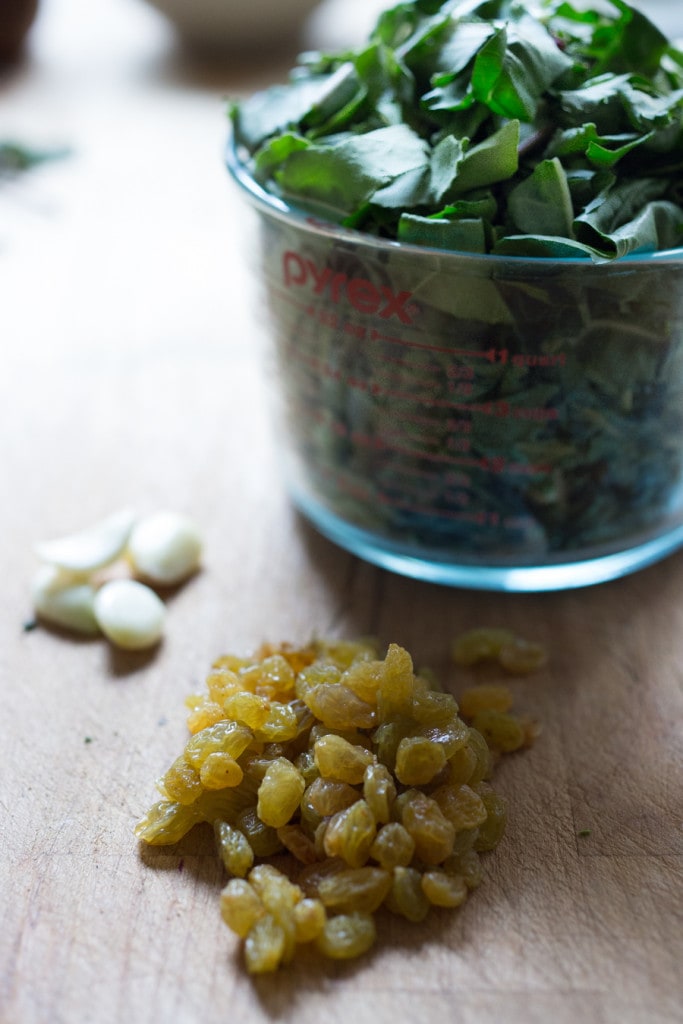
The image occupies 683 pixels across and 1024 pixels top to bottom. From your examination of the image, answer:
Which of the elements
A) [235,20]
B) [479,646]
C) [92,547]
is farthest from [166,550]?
[235,20]

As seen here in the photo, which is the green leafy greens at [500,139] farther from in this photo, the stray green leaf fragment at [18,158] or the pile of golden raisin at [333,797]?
the stray green leaf fragment at [18,158]

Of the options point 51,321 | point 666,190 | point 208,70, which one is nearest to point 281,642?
point 666,190

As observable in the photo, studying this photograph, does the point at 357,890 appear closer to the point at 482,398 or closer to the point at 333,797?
the point at 333,797

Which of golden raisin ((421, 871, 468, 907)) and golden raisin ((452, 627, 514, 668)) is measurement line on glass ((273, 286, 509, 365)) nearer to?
golden raisin ((452, 627, 514, 668))

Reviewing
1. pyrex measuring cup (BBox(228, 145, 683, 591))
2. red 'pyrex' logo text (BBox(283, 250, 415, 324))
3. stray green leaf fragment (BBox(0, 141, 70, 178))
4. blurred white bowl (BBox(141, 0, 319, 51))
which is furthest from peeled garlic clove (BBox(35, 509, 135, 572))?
blurred white bowl (BBox(141, 0, 319, 51))

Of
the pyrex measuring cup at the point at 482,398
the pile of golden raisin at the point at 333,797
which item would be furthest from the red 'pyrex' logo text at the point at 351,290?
the pile of golden raisin at the point at 333,797
